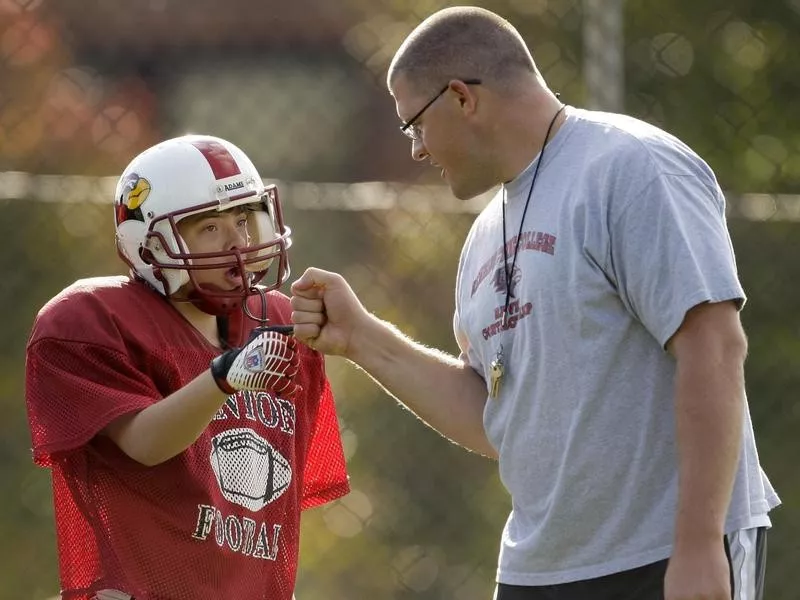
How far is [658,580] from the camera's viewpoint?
123 inches

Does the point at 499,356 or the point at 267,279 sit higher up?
the point at 499,356

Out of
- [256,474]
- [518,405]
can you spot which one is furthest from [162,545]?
[518,405]

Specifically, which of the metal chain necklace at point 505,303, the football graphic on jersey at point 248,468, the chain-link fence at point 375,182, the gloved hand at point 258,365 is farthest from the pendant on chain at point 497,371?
the chain-link fence at point 375,182

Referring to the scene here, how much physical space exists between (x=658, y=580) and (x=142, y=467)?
1214 millimetres

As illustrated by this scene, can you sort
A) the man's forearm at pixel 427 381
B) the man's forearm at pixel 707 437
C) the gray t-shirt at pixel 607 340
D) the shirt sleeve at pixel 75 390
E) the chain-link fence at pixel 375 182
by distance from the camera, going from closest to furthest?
the man's forearm at pixel 707 437 < the gray t-shirt at pixel 607 340 < the shirt sleeve at pixel 75 390 < the man's forearm at pixel 427 381 < the chain-link fence at pixel 375 182

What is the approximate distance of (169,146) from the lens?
358 cm

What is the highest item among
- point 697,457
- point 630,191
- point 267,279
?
point 630,191

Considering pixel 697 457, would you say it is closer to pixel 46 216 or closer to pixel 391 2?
pixel 46 216

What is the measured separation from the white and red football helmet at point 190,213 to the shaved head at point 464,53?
492 mm

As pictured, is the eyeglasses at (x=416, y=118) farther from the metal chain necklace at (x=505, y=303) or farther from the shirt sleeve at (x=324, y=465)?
the shirt sleeve at (x=324, y=465)

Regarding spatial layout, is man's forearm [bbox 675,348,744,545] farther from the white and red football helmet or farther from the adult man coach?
the white and red football helmet

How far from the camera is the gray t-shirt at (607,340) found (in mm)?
3033

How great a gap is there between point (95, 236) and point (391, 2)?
64.9 inches

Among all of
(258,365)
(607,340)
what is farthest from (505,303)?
(258,365)
